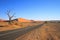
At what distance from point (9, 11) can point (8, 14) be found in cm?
248

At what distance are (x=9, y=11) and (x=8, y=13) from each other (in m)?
1.91

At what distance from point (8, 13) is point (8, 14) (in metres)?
0.62

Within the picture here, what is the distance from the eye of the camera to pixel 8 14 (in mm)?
72750

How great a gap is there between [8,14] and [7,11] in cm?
241

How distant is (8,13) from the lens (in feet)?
240

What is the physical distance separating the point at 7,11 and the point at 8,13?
1.83m

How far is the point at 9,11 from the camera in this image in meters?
74.6

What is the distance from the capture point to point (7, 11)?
74312 mm
